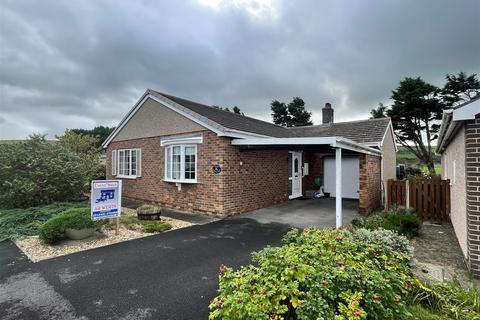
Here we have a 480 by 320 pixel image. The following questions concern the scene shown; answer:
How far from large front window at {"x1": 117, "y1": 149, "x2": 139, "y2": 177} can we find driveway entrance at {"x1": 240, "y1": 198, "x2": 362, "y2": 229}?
7231 mm

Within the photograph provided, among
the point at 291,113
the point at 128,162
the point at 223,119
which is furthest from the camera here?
the point at 291,113

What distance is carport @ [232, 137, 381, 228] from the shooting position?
271 inches

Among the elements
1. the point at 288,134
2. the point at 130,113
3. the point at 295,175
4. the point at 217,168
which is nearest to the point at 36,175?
the point at 130,113

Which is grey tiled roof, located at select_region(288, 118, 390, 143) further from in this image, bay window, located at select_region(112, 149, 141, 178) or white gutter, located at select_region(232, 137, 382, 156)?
bay window, located at select_region(112, 149, 141, 178)

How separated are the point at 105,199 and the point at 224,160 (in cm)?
399

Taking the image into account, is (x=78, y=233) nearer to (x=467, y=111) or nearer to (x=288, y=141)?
(x=288, y=141)

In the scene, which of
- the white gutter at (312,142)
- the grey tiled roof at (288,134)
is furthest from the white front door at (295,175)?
the white gutter at (312,142)

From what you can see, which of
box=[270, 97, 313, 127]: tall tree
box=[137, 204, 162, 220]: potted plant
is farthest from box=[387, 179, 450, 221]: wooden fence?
box=[270, 97, 313, 127]: tall tree

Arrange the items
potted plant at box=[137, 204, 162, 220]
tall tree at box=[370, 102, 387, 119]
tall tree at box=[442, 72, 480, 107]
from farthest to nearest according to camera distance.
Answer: tall tree at box=[370, 102, 387, 119] → tall tree at box=[442, 72, 480, 107] → potted plant at box=[137, 204, 162, 220]

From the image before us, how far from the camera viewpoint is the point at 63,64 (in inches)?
460

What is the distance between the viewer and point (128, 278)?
4.27 meters

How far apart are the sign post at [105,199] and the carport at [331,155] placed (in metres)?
4.31

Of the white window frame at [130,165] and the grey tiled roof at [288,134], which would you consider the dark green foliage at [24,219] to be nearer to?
the white window frame at [130,165]

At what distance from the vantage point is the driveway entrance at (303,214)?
8188mm
